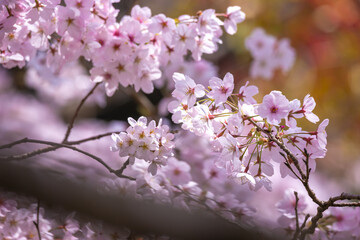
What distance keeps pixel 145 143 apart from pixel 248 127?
16 centimetres

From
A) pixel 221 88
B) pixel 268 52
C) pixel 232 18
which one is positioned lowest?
pixel 221 88

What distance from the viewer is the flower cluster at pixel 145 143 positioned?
753 mm

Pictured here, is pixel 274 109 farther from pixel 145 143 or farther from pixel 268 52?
pixel 268 52

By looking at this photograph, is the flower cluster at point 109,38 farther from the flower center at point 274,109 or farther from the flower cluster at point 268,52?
the flower cluster at point 268,52

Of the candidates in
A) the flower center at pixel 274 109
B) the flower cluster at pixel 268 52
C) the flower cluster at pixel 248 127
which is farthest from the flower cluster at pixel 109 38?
the flower cluster at pixel 268 52

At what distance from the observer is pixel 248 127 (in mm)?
754

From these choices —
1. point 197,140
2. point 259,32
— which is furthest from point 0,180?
point 259,32

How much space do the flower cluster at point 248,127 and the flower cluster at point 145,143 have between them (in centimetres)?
4

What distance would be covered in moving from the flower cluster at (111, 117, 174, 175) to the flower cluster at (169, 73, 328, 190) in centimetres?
4

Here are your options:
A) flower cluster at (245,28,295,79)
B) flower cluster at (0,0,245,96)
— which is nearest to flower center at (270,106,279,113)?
flower cluster at (0,0,245,96)

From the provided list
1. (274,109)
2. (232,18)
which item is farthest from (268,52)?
(274,109)

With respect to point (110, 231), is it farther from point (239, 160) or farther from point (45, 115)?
point (45, 115)

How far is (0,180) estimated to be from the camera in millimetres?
598

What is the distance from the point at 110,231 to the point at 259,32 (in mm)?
929
